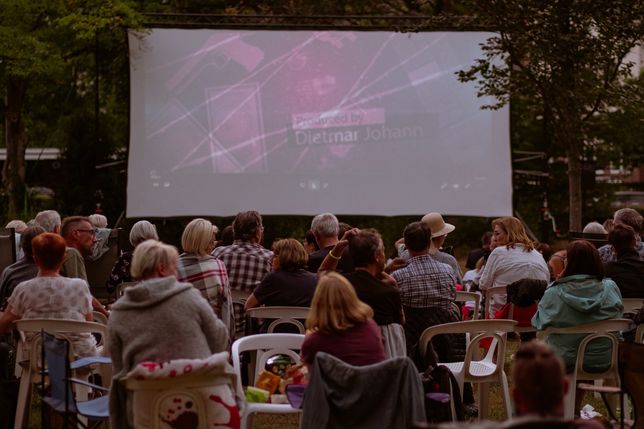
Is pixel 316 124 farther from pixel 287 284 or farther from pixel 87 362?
pixel 87 362

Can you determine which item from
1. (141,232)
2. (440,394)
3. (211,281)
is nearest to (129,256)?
(141,232)

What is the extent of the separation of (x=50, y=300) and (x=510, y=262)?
3.63 m

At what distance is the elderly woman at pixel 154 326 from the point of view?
438 centimetres

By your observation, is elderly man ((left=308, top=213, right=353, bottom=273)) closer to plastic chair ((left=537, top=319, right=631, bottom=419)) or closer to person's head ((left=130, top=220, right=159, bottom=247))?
person's head ((left=130, top=220, right=159, bottom=247))

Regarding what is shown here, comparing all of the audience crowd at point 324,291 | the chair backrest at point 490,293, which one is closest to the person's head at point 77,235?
the audience crowd at point 324,291

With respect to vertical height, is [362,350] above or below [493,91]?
below

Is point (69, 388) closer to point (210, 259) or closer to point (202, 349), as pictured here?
point (202, 349)

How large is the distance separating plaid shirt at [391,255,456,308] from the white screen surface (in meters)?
9.93

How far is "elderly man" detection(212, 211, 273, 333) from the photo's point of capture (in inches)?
279

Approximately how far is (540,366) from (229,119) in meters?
13.5

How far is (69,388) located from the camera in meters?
4.69

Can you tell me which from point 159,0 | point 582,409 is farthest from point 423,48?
point 582,409

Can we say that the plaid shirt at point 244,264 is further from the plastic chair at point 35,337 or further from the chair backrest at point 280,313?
the plastic chair at point 35,337

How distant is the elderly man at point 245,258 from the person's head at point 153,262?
2.53 m
